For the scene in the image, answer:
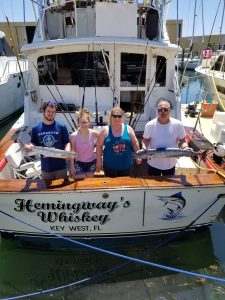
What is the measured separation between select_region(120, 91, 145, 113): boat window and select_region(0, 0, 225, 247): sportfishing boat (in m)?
0.02

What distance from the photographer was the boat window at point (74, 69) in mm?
6328

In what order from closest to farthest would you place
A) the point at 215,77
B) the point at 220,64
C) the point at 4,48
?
1. the point at 4,48
2. the point at 215,77
3. the point at 220,64

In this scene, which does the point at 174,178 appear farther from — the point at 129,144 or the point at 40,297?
the point at 40,297

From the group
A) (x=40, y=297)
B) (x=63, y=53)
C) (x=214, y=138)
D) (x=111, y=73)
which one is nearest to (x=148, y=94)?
(x=111, y=73)

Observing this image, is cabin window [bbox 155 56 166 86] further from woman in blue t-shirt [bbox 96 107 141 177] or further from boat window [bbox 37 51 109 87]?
woman in blue t-shirt [bbox 96 107 141 177]

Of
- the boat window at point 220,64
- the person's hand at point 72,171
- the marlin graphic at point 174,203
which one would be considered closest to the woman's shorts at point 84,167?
→ the person's hand at point 72,171

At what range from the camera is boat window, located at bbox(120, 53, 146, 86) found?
6.37 metres

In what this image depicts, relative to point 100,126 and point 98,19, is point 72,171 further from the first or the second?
point 98,19

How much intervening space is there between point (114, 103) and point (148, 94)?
73cm

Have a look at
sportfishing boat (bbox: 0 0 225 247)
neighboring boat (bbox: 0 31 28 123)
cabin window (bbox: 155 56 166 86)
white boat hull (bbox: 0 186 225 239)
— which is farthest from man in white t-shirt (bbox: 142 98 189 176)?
neighboring boat (bbox: 0 31 28 123)

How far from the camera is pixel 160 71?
259 inches

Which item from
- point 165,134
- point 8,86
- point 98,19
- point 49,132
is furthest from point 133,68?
point 8,86

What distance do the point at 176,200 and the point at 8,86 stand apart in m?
9.66

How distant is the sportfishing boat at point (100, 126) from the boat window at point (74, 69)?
0.02 metres
